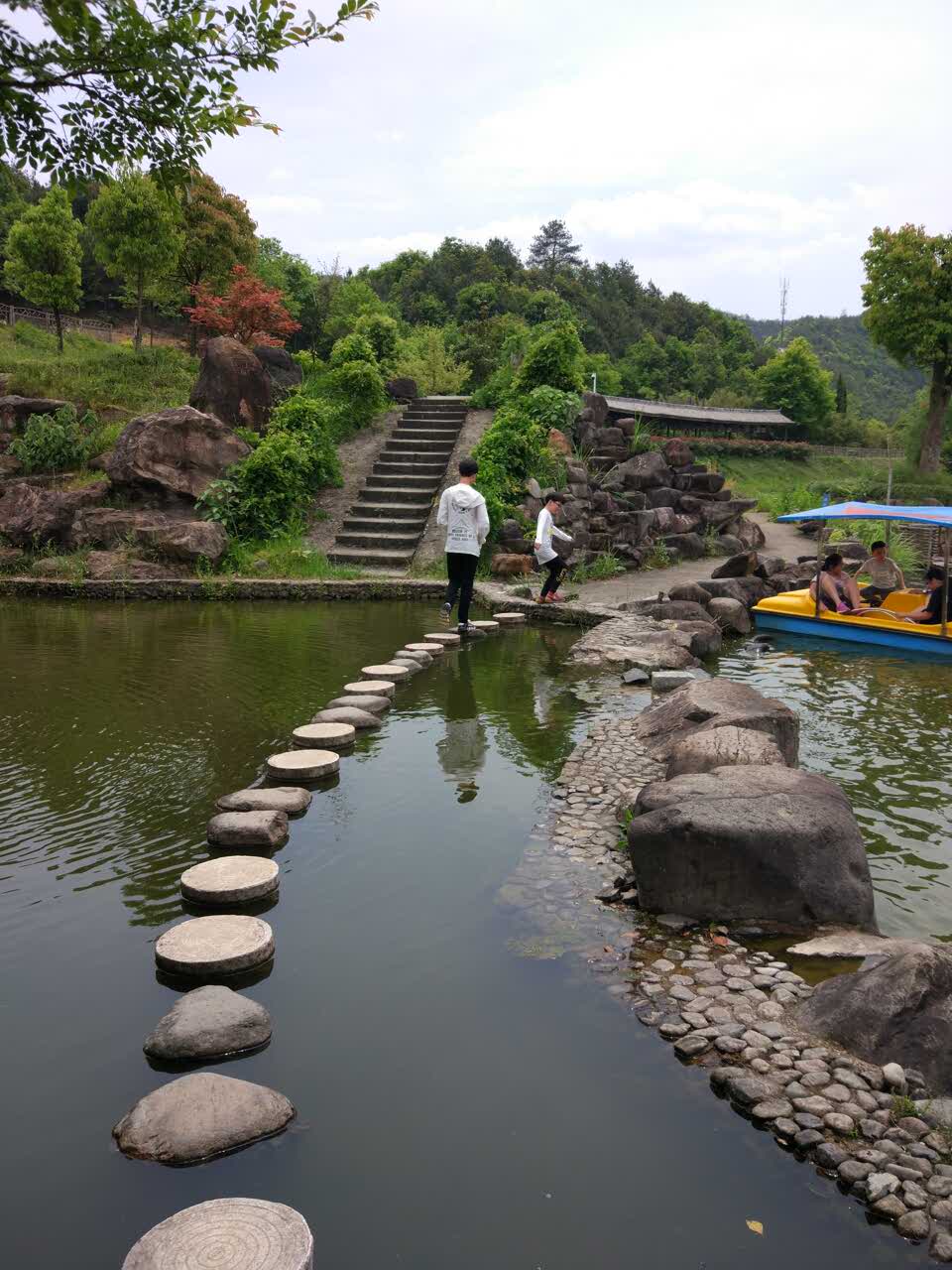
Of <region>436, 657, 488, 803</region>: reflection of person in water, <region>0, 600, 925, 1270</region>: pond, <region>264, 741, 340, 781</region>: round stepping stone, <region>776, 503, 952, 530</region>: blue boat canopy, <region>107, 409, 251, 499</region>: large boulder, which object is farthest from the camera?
<region>107, 409, 251, 499</region>: large boulder

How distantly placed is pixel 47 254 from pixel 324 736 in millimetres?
22738

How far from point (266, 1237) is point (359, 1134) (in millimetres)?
543

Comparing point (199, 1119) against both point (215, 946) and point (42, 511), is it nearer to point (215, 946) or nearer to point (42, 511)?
point (215, 946)

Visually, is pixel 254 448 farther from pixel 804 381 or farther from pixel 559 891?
pixel 804 381

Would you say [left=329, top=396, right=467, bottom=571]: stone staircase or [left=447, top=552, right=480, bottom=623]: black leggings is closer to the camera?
[left=447, top=552, right=480, bottom=623]: black leggings

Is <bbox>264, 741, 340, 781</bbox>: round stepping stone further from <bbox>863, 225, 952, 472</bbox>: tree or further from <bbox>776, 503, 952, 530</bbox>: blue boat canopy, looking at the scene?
<bbox>863, 225, 952, 472</bbox>: tree

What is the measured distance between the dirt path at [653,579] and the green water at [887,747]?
2326 millimetres

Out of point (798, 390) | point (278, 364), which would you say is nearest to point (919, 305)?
point (798, 390)

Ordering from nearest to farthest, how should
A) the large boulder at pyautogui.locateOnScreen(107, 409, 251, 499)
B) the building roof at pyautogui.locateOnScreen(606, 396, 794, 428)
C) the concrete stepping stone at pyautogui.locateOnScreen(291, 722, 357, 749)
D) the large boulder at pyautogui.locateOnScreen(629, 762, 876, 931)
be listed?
the large boulder at pyautogui.locateOnScreen(629, 762, 876, 931)
the concrete stepping stone at pyautogui.locateOnScreen(291, 722, 357, 749)
the large boulder at pyautogui.locateOnScreen(107, 409, 251, 499)
the building roof at pyautogui.locateOnScreen(606, 396, 794, 428)

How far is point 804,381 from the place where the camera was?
5206 centimetres

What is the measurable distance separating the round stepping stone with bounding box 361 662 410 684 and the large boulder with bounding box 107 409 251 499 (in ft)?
27.6

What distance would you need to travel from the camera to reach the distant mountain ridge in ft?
275

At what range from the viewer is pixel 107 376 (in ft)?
68.9

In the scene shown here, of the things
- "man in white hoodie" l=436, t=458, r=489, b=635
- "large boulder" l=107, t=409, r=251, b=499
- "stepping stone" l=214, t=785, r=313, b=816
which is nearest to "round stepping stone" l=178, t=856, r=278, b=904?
"stepping stone" l=214, t=785, r=313, b=816
